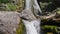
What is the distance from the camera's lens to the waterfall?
23.2ft

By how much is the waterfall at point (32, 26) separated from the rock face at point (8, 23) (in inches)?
18.4

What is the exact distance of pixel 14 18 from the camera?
6707 millimetres

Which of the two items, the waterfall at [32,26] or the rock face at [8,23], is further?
the waterfall at [32,26]

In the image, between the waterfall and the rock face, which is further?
the waterfall

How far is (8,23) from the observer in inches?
249

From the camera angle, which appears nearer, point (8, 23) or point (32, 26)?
point (8, 23)

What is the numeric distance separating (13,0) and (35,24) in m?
4.67

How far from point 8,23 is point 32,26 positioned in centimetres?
126

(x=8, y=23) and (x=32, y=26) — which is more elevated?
(x=8, y=23)

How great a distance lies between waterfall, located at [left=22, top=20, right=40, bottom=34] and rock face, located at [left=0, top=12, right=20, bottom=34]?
1.53ft

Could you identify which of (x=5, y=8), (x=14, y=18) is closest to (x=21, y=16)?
(x=14, y=18)

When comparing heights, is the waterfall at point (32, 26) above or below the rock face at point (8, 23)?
below

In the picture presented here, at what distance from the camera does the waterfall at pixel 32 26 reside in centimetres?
708

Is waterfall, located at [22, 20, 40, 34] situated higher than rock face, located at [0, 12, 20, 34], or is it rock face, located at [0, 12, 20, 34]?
rock face, located at [0, 12, 20, 34]
